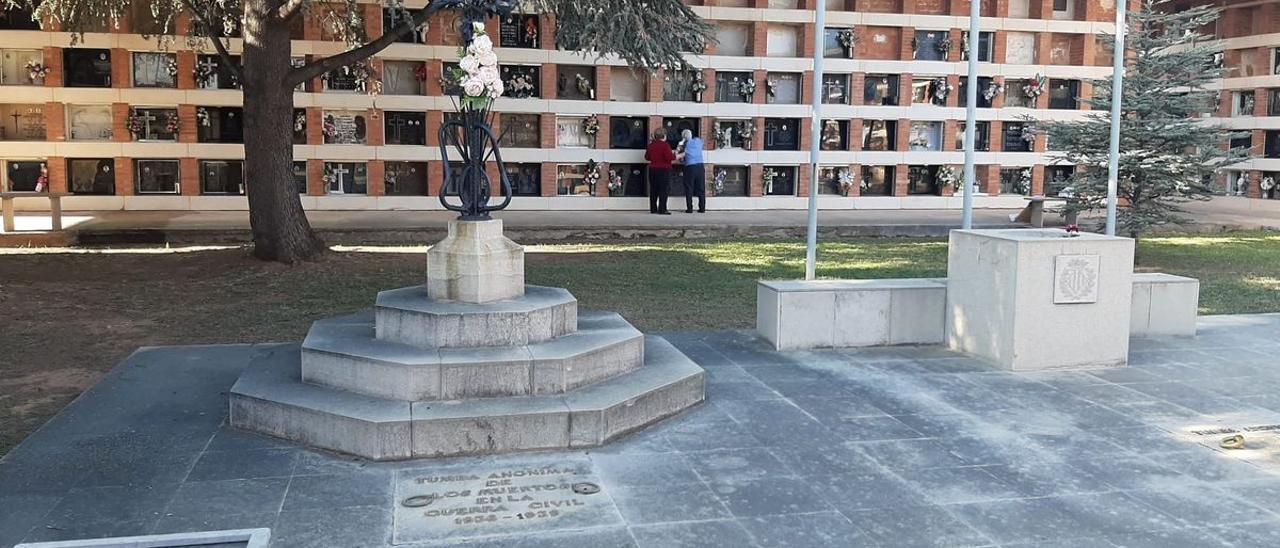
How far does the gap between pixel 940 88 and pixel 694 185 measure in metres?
5.66

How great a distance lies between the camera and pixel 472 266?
269 inches

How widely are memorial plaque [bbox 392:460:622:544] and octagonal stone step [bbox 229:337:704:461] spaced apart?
10.4 inches

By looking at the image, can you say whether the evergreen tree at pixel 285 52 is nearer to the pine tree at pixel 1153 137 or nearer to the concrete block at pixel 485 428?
the pine tree at pixel 1153 137

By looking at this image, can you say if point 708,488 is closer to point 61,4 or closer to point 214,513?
point 214,513

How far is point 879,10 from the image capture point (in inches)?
835

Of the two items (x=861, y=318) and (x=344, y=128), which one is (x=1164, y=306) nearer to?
(x=861, y=318)

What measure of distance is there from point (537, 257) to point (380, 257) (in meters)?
2.09

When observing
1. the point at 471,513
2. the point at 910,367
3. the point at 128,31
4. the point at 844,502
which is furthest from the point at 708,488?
the point at 128,31

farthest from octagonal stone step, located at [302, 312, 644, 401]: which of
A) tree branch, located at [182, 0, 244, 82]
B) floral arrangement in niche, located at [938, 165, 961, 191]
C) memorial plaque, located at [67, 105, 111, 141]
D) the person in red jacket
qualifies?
floral arrangement in niche, located at [938, 165, 961, 191]

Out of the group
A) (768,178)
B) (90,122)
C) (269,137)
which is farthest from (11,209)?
(768,178)

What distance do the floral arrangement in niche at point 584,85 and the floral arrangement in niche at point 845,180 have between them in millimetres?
5232

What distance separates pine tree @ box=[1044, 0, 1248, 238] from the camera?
1485 cm

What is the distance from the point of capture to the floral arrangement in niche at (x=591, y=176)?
64.9ft

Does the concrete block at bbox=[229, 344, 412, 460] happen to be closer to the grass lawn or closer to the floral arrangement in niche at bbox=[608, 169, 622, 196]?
the grass lawn
